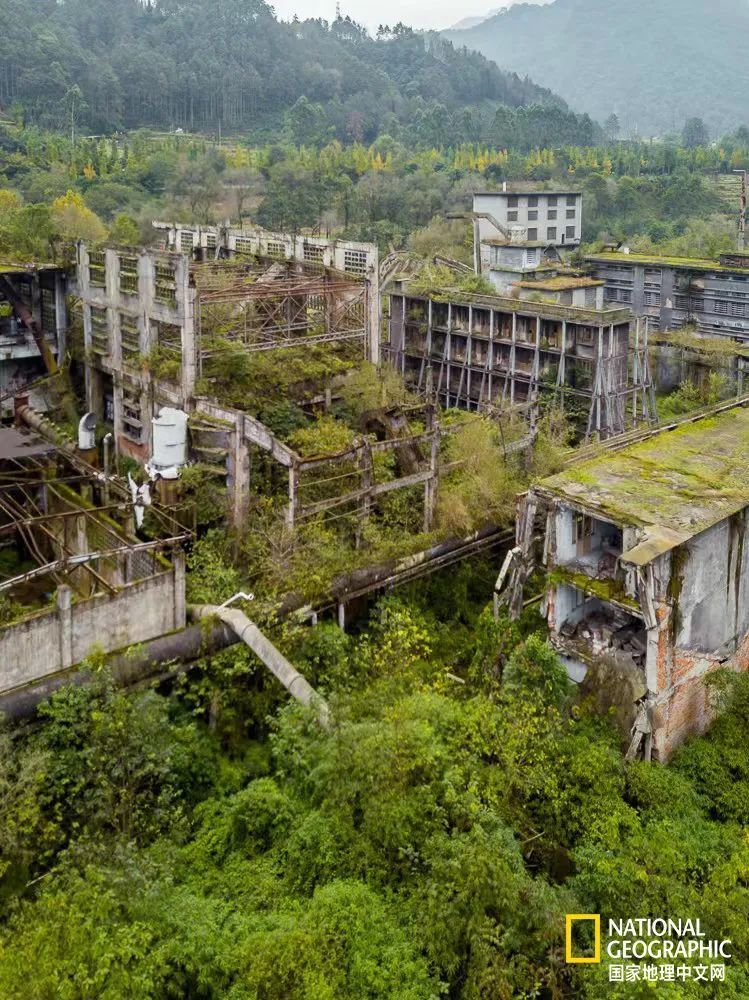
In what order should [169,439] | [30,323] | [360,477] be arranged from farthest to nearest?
1. [30,323]
2. [169,439]
3. [360,477]

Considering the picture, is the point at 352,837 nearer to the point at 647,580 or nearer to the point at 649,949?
the point at 649,949

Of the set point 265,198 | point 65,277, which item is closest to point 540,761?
point 65,277

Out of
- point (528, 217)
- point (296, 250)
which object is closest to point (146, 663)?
point (296, 250)

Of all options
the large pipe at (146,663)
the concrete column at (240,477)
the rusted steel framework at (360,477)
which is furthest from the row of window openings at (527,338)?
the large pipe at (146,663)

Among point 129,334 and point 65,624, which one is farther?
point 129,334

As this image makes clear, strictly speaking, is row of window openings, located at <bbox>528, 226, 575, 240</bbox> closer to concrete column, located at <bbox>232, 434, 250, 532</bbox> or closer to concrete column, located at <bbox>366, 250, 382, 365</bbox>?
concrete column, located at <bbox>366, 250, 382, 365</bbox>

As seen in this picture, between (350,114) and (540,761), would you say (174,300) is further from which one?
(350,114)
